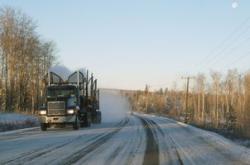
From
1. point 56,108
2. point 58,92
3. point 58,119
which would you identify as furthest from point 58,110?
point 58,92

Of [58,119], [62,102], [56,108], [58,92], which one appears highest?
[58,92]

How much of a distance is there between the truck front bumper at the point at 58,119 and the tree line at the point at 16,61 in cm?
2801

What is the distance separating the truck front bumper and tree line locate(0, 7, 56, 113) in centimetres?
2801

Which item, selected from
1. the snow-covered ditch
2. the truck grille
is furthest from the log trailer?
the snow-covered ditch

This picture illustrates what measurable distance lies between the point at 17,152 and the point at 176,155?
556 centimetres

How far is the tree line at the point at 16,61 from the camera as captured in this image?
6531cm

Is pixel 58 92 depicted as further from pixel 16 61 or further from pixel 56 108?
pixel 16 61

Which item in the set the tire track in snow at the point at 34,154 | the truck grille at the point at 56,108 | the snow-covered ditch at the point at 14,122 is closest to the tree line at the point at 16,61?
the snow-covered ditch at the point at 14,122

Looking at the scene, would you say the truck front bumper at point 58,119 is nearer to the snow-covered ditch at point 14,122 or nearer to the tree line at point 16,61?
the snow-covered ditch at point 14,122

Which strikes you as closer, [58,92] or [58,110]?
[58,110]

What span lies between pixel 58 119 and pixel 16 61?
32.7 metres

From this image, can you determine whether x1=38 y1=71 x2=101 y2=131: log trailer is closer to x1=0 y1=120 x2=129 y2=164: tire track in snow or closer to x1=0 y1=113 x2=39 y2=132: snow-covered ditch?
x1=0 y1=113 x2=39 y2=132: snow-covered ditch

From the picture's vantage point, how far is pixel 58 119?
117ft

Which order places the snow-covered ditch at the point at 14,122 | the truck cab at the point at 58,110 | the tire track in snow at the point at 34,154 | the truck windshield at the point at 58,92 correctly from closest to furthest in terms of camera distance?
the tire track in snow at the point at 34,154
the truck cab at the point at 58,110
the truck windshield at the point at 58,92
the snow-covered ditch at the point at 14,122
